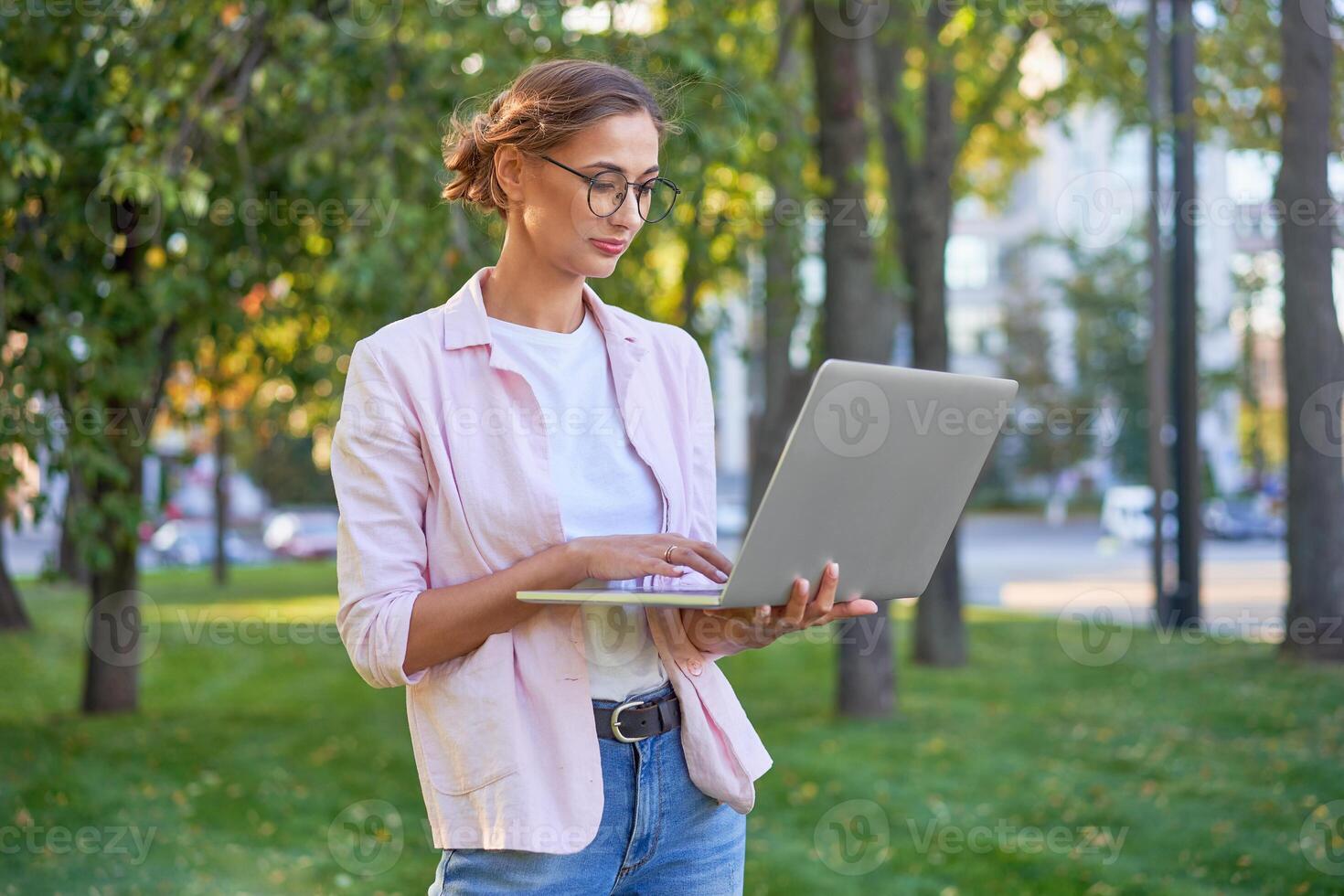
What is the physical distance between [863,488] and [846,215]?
6807 mm

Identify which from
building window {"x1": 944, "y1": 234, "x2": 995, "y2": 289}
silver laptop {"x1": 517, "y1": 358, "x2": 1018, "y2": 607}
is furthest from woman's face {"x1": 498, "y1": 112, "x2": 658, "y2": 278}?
building window {"x1": 944, "y1": 234, "x2": 995, "y2": 289}

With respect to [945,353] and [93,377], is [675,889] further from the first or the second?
[945,353]

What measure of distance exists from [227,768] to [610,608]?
6.16 meters

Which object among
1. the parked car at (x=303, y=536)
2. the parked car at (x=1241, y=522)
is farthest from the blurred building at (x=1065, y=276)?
the parked car at (x=303, y=536)

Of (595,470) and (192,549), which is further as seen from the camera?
(192,549)

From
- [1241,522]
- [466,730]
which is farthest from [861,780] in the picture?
[1241,522]

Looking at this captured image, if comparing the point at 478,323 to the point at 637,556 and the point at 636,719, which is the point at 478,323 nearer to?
the point at 637,556

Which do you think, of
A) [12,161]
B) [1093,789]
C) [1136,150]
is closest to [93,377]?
[12,161]

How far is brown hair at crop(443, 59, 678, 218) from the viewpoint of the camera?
6.42 ft

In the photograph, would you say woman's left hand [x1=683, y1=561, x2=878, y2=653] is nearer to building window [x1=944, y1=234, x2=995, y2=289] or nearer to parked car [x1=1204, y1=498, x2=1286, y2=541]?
parked car [x1=1204, y1=498, x2=1286, y2=541]

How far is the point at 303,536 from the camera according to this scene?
34.4 m

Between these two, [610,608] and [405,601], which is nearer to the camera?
[405,601]

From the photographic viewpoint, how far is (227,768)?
7.50 m

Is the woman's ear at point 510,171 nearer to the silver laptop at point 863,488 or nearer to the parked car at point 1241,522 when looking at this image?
the silver laptop at point 863,488
